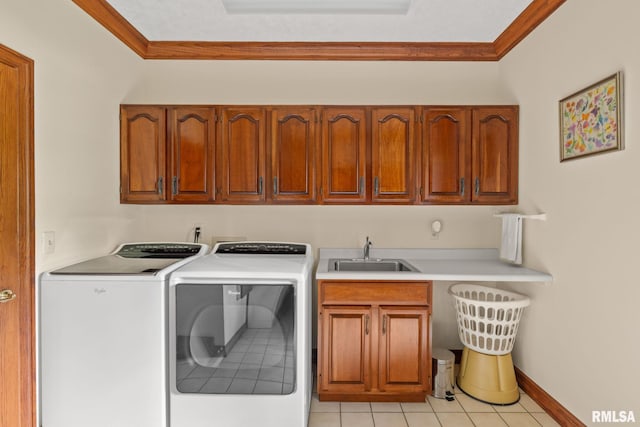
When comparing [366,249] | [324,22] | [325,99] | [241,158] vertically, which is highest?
[324,22]

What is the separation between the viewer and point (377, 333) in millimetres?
2309

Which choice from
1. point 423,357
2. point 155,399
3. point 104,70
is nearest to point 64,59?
point 104,70

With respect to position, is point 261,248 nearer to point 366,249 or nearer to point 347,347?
point 366,249

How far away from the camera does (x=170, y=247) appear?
2666mm

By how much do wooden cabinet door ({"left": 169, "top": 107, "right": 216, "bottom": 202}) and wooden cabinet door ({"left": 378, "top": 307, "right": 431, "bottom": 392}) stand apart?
1546 millimetres

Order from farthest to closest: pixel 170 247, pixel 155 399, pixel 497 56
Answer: pixel 497 56, pixel 170 247, pixel 155 399

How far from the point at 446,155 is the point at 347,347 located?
5.06 ft

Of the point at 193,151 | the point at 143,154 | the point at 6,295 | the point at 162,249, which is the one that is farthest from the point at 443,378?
the point at 143,154

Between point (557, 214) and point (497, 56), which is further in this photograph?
point (497, 56)

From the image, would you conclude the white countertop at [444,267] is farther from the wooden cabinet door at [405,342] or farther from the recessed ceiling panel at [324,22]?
the recessed ceiling panel at [324,22]

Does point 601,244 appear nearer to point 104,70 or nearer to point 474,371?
point 474,371

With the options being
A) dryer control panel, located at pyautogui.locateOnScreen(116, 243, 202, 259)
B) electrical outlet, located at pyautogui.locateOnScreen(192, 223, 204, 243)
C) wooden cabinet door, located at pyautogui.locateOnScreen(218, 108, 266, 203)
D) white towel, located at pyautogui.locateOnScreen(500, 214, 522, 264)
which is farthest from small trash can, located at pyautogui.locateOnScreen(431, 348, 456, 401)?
electrical outlet, located at pyautogui.locateOnScreen(192, 223, 204, 243)

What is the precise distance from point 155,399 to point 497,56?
337 centimetres

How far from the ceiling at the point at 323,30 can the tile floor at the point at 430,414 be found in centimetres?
255
